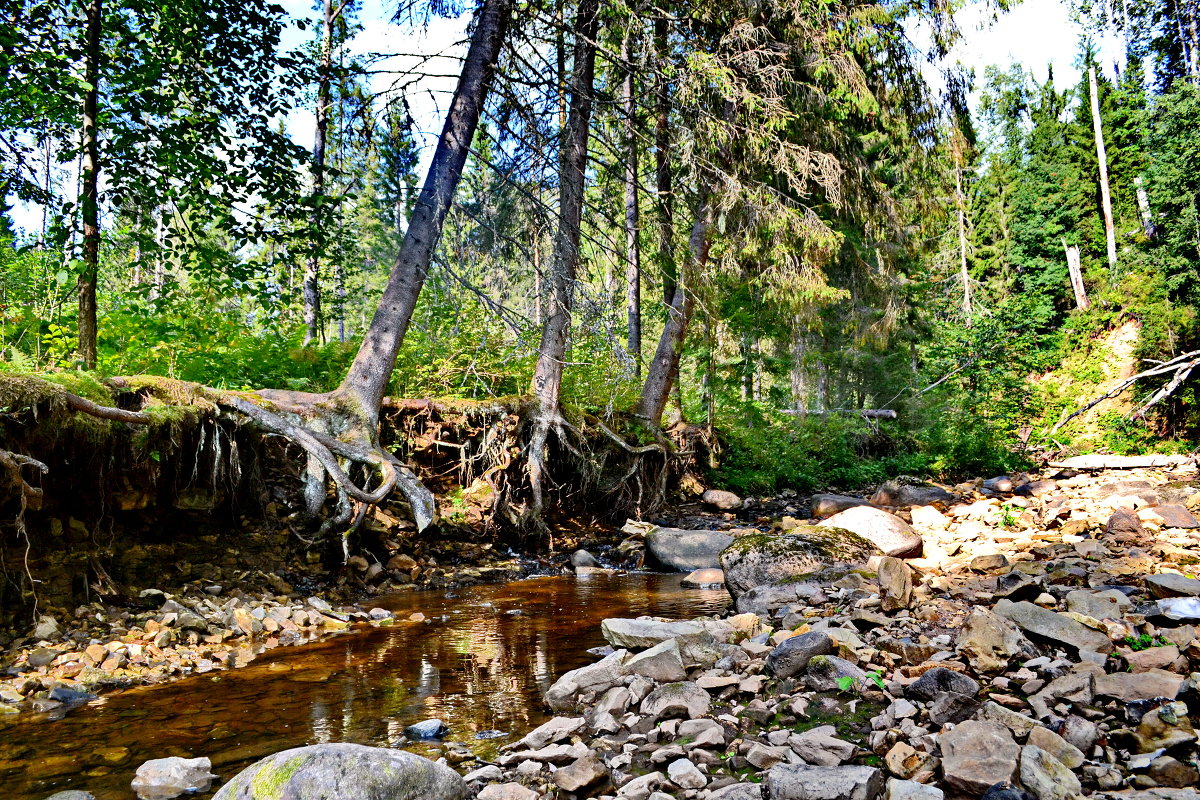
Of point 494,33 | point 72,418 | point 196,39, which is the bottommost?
A: point 72,418

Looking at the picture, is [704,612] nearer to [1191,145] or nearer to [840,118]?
[840,118]

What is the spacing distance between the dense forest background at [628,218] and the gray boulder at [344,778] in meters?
4.86

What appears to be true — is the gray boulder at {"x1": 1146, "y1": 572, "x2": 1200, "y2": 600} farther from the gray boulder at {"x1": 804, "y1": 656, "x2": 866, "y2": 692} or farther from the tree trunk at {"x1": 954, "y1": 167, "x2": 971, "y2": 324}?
the tree trunk at {"x1": 954, "y1": 167, "x2": 971, "y2": 324}

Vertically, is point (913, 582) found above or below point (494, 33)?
below

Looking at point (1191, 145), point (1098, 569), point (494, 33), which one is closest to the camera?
point (1098, 569)

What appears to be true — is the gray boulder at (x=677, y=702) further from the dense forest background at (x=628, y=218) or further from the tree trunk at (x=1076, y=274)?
the tree trunk at (x=1076, y=274)

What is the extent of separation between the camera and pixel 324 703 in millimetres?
4363

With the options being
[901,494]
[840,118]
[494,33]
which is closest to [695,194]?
[840,118]

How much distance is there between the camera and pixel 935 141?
13.9 meters

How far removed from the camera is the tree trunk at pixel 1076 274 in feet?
79.4

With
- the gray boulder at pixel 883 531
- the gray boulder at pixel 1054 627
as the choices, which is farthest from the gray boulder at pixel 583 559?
the gray boulder at pixel 1054 627

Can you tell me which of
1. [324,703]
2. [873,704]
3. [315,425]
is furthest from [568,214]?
[873,704]

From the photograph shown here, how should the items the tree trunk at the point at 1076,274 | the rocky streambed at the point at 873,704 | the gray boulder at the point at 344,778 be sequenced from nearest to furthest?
the rocky streambed at the point at 873,704 → the gray boulder at the point at 344,778 → the tree trunk at the point at 1076,274

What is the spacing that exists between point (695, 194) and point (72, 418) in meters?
11.8
